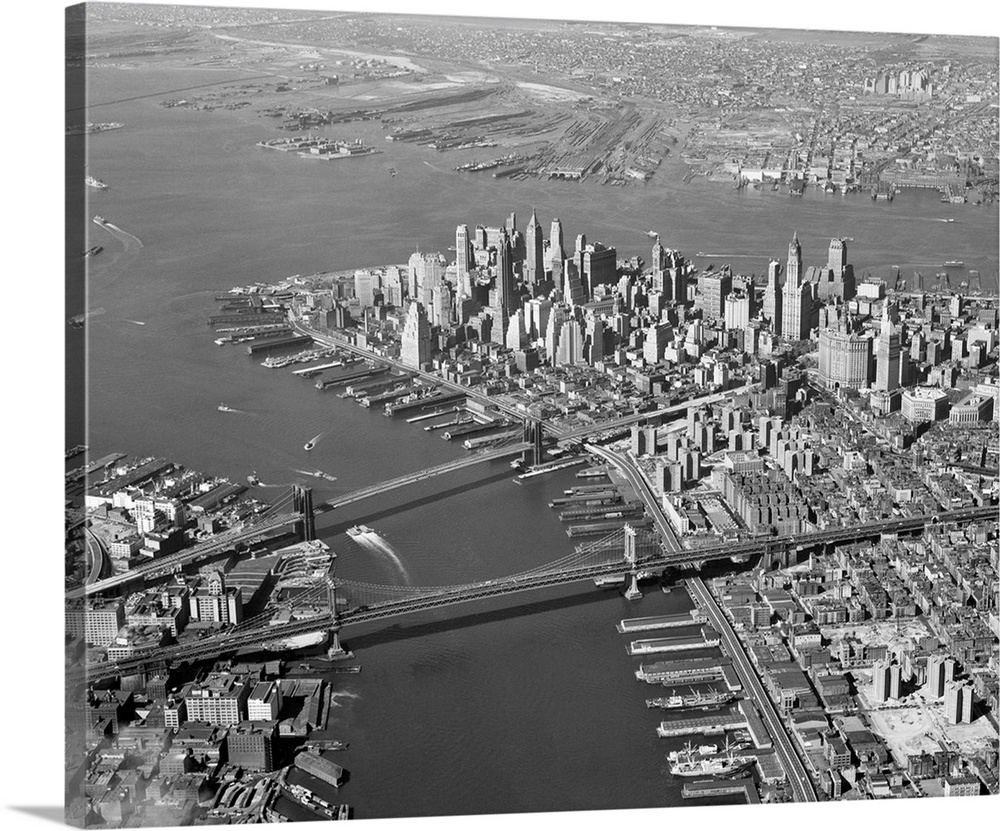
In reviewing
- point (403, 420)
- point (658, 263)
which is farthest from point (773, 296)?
point (403, 420)

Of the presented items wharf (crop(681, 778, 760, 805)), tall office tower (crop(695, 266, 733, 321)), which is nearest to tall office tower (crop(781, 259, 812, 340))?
tall office tower (crop(695, 266, 733, 321))

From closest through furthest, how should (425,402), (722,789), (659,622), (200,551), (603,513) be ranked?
(722,789) → (659,622) → (200,551) → (603,513) → (425,402)

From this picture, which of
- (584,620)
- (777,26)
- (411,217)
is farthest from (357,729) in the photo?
(411,217)

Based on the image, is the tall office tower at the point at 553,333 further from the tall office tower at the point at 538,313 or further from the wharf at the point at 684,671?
the wharf at the point at 684,671

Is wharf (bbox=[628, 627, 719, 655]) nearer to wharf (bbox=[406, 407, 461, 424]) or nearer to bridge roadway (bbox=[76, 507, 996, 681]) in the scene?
bridge roadway (bbox=[76, 507, 996, 681])

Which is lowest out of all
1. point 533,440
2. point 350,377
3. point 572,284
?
point 533,440

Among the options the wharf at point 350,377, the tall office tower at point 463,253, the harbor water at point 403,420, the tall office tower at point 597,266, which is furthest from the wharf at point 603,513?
the tall office tower at point 597,266

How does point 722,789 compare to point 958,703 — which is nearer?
point 722,789

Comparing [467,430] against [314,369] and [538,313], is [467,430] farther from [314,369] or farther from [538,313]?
[538,313]
